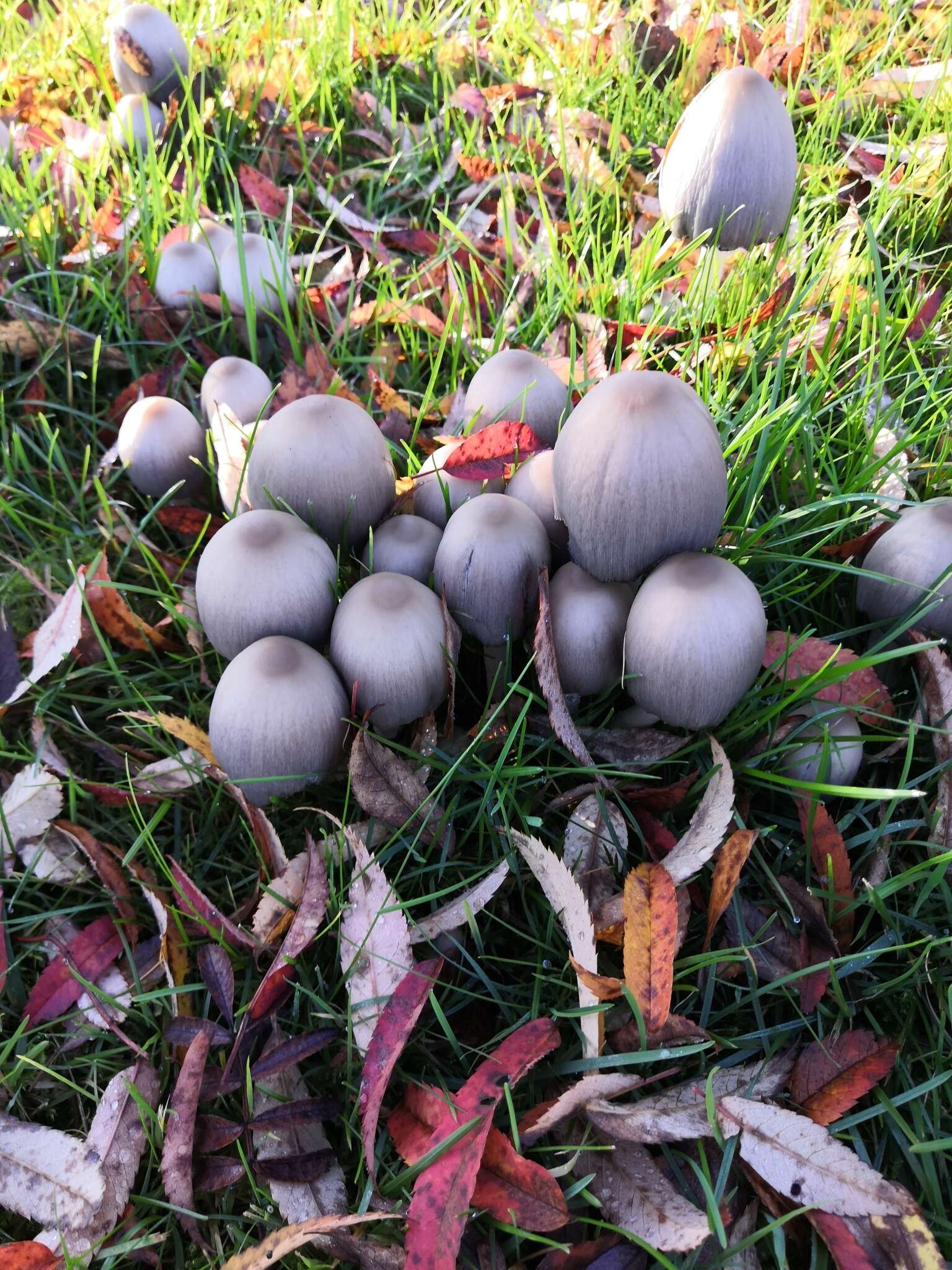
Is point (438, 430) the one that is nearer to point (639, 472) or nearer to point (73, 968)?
point (639, 472)

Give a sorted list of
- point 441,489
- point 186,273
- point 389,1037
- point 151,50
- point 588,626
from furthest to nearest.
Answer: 1. point 151,50
2. point 186,273
3. point 441,489
4. point 588,626
5. point 389,1037

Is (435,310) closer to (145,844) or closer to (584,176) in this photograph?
(584,176)

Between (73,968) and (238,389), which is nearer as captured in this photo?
(73,968)

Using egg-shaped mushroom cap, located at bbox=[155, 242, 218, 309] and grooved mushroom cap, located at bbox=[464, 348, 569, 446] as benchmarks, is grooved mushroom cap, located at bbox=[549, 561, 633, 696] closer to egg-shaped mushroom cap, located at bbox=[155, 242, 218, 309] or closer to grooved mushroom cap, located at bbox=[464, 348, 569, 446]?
grooved mushroom cap, located at bbox=[464, 348, 569, 446]

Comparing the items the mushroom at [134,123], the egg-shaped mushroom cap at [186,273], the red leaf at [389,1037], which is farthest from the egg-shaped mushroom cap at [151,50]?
the red leaf at [389,1037]

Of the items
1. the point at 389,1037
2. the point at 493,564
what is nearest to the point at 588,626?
the point at 493,564

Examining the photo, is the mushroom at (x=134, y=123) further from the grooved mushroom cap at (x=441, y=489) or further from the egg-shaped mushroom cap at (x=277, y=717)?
the egg-shaped mushroom cap at (x=277, y=717)

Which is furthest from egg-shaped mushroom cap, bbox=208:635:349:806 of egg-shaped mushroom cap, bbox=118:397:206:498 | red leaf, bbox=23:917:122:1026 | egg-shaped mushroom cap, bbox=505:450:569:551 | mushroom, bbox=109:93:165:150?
mushroom, bbox=109:93:165:150
